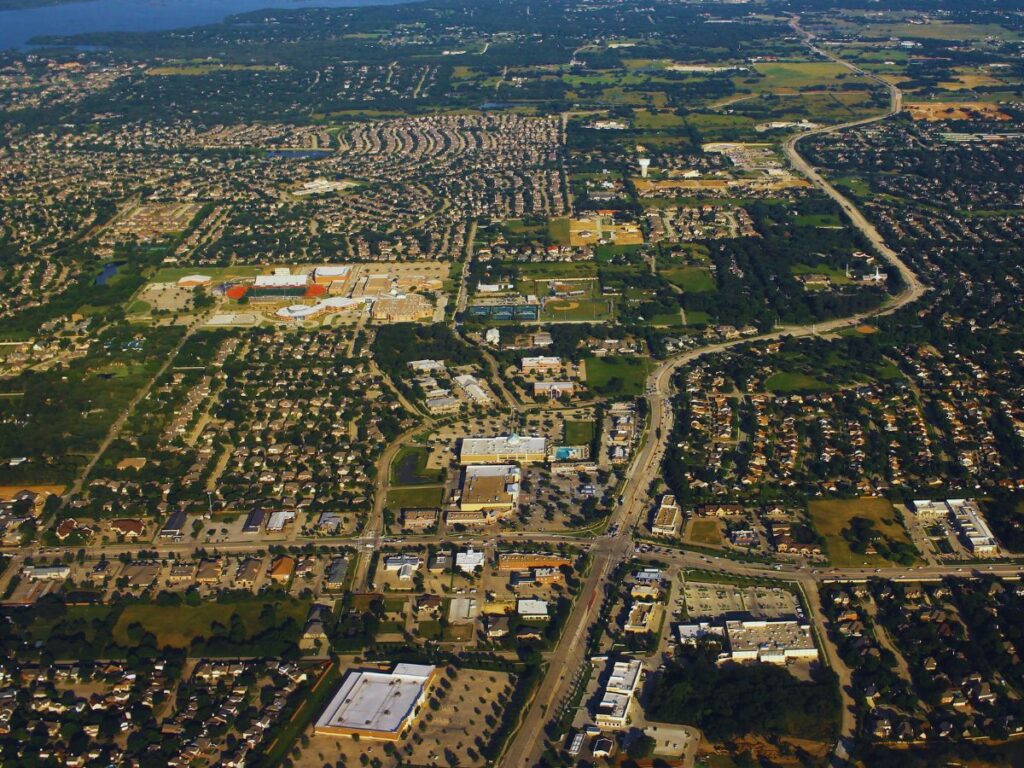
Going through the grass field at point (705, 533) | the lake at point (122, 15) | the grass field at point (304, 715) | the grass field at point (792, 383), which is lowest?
the lake at point (122, 15)

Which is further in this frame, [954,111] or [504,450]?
[954,111]

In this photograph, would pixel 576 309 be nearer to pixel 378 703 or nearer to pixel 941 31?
pixel 378 703

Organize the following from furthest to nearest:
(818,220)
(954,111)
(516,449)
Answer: (954,111)
(818,220)
(516,449)

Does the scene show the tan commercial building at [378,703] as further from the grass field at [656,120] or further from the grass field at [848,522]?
the grass field at [656,120]

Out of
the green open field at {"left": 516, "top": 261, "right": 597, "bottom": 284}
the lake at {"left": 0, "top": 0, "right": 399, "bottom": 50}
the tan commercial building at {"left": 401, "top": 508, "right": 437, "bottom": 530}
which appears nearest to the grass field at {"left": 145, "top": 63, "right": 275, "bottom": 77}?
the lake at {"left": 0, "top": 0, "right": 399, "bottom": 50}

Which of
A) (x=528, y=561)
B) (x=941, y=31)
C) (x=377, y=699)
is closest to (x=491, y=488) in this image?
(x=528, y=561)

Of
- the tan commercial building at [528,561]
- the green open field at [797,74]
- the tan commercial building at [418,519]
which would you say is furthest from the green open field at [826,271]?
the green open field at [797,74]
